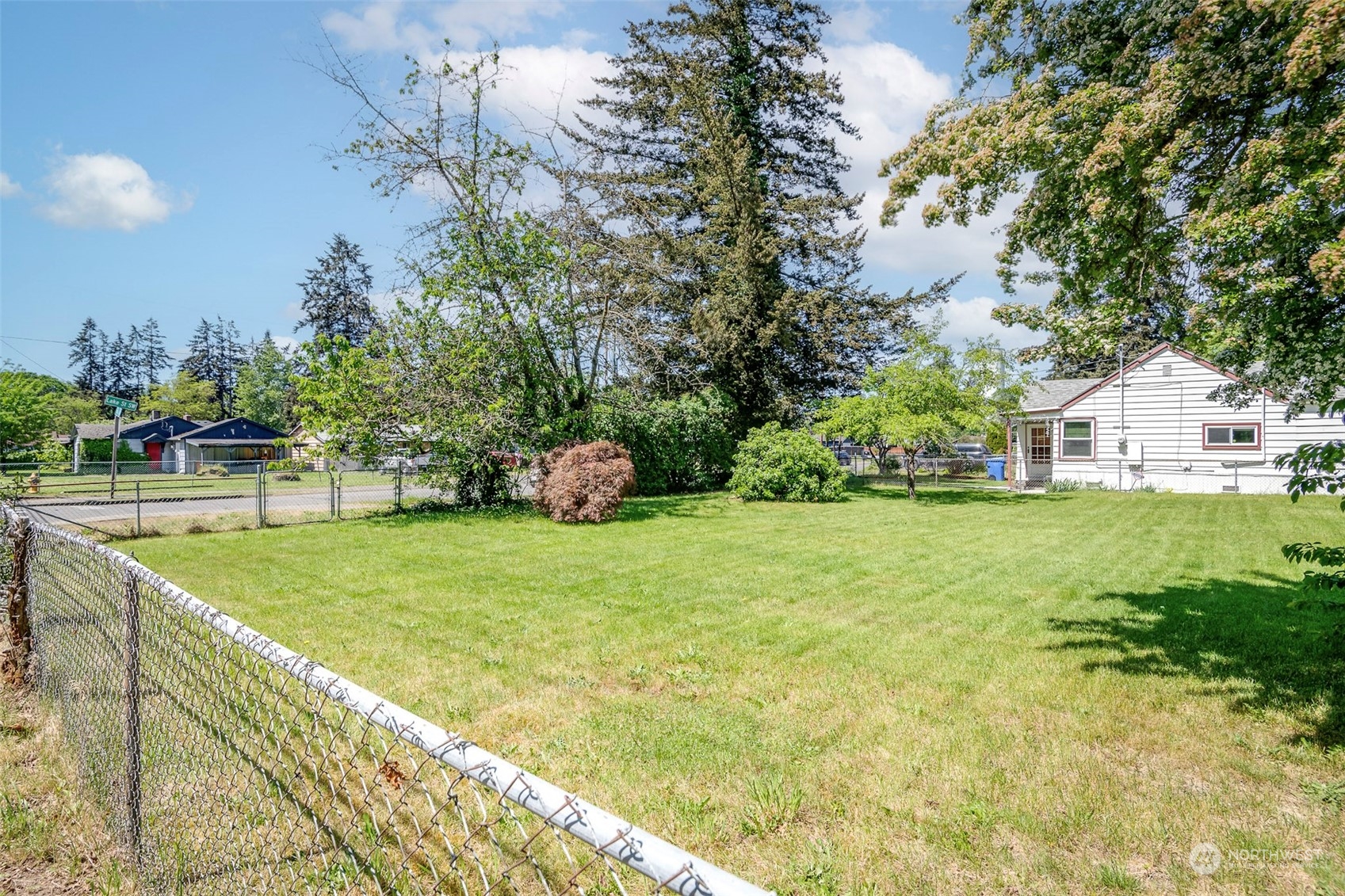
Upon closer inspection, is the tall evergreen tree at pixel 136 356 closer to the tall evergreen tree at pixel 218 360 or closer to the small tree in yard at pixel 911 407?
the tall evergreen tree at pixel 218 360

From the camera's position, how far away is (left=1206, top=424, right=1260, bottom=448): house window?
19219 mm

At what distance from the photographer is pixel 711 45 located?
21.6 m

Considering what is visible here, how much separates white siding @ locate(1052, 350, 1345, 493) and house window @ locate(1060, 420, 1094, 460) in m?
0.23

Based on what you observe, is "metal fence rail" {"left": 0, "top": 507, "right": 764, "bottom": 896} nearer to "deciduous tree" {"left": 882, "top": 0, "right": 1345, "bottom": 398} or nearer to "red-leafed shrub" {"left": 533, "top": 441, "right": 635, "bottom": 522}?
"deciduous tree" {"left": 882, "top": 0, "right": 1345, "bottom": 398}

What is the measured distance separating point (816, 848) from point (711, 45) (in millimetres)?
24109

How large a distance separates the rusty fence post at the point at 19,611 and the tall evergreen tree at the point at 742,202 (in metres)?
14.5

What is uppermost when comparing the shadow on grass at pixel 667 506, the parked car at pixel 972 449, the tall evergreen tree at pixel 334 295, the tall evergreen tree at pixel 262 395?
the tall evergreen tree at pixel 334 295

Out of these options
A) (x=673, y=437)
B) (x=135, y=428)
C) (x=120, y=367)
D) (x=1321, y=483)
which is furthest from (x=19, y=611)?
(x=120, y=367)

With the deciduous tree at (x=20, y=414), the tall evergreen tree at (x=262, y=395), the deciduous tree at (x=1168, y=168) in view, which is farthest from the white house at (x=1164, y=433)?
the tall evergreen tree at (x=262, y=395)

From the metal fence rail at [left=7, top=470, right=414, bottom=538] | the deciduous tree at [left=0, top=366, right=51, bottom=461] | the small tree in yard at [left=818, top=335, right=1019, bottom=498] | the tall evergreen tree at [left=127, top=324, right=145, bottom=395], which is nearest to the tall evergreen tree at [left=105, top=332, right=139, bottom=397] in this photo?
the tall evergreen tree at [left=127, top=324, right=145, bottom=395]

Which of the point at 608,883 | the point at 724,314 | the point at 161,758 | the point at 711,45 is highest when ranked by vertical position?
the point at 711,45

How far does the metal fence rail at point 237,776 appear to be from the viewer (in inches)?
79.0

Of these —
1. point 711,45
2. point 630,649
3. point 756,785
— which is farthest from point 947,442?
point 756,785

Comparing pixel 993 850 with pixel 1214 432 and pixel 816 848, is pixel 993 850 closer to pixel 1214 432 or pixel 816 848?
pixel 816 848
